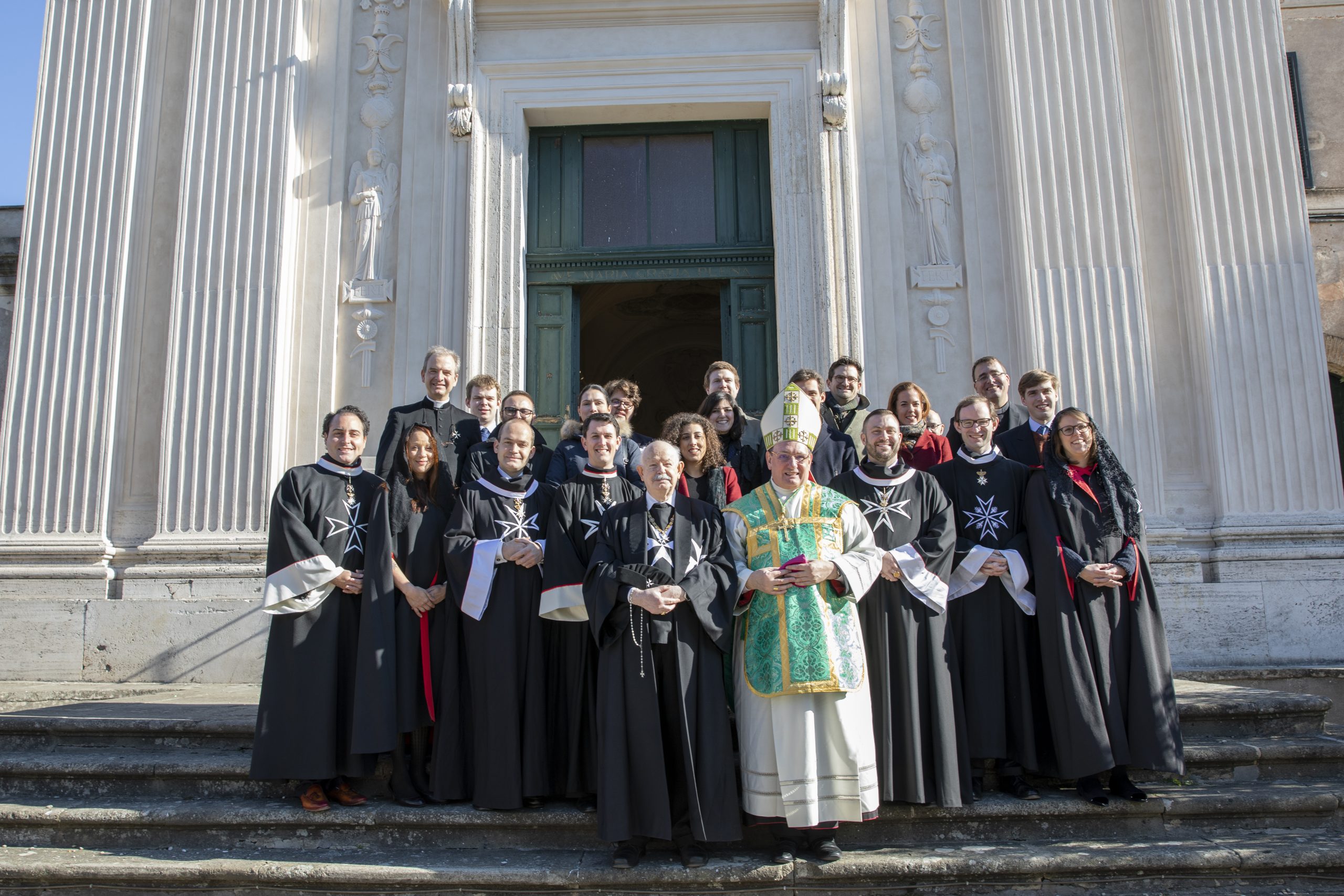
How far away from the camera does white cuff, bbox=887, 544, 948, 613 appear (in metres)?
4.88

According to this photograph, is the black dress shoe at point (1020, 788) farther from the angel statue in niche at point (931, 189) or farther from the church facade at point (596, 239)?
the angel statue in niche at point (931, 189)

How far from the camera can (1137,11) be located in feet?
28.6

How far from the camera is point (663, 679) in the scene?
4.68 m

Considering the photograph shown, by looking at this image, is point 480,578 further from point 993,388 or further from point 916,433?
point 993,388

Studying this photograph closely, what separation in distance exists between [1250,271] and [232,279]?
309 inches

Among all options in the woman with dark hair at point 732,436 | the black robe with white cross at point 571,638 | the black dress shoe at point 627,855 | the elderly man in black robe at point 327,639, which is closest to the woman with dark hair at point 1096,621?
the woman with dark hair at point 732,436

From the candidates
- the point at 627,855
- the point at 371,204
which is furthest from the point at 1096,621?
the point at 371,204

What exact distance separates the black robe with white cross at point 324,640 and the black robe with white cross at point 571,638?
77cm

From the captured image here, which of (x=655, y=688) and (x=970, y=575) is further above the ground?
(x=970, y=575)

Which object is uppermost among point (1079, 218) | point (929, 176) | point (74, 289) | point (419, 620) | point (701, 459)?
point (929, 176)

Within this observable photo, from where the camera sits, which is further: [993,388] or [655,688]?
[993,388]

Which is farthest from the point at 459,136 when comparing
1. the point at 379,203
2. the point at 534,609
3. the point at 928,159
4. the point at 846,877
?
the point at 846,877

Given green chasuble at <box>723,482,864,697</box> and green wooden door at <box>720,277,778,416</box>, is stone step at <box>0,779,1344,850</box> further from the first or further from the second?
green wooden door at <box>720,277,778,416</box>

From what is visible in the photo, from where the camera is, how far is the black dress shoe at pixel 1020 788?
4.88m
